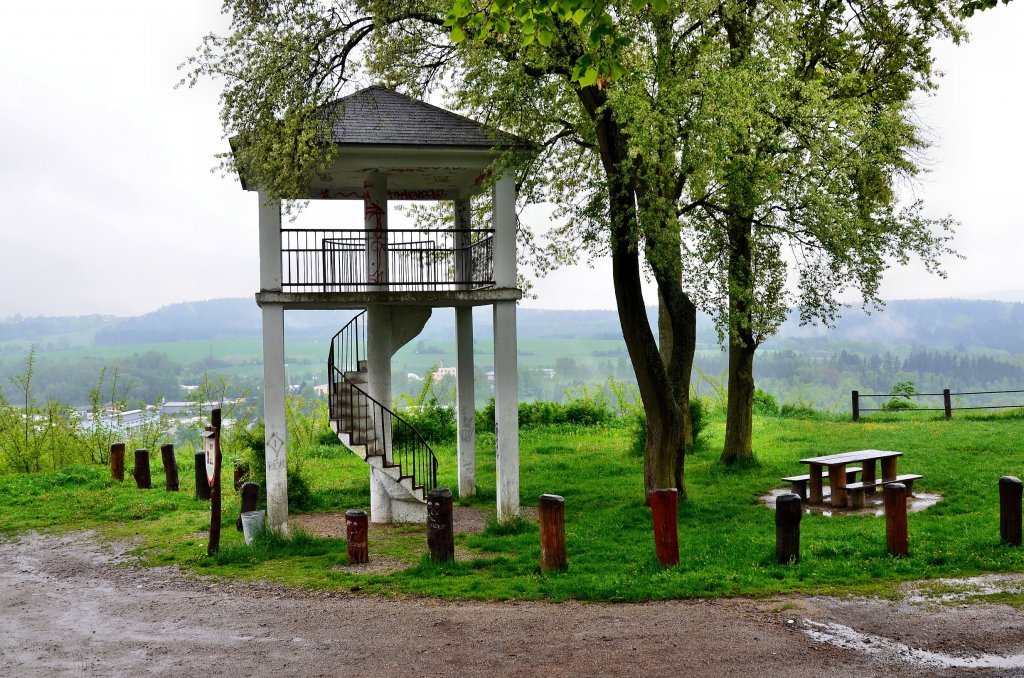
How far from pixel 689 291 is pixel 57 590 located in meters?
10.6

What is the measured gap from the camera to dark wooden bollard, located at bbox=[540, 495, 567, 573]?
36.8ft

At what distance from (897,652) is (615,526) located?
6418 mm

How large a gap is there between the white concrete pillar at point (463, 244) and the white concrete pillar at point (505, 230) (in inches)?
26.8

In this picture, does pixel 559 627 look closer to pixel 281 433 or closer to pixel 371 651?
pixel 371 651

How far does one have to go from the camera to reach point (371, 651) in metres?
8.68

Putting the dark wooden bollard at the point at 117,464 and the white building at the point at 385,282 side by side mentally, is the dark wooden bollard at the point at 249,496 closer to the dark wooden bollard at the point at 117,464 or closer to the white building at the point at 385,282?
the white building at the point at 385,282

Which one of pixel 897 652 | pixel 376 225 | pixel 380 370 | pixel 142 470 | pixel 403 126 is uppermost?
pixel 403 126

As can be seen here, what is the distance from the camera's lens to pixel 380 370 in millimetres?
15609

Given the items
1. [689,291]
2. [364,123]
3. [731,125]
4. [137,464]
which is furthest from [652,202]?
[137,464]

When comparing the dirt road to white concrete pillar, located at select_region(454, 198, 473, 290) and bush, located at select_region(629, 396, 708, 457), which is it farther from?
bush, located at select_region(629, 396, 708, 457)

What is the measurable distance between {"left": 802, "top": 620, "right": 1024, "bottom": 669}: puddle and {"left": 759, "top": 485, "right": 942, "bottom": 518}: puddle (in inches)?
232

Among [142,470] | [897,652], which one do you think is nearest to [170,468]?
[142,470]

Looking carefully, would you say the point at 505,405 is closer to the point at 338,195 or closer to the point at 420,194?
the point at 420,194

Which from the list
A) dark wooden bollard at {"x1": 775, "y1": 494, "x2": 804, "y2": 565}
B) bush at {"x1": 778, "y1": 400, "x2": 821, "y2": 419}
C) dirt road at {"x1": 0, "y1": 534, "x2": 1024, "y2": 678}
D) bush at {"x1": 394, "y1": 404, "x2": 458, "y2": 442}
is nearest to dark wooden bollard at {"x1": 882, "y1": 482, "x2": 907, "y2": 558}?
dark wooden bollard at {"x1": 775, "y1": 494, "x2": 804, "y2": 565}
